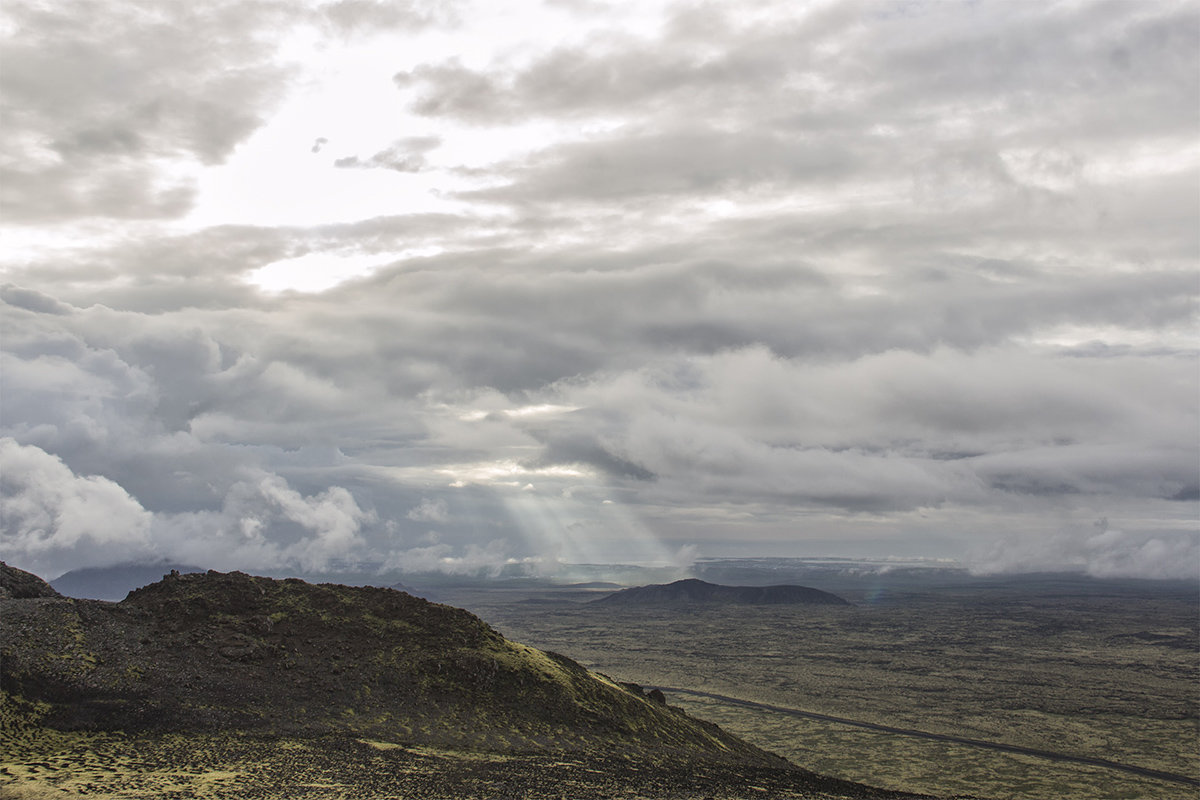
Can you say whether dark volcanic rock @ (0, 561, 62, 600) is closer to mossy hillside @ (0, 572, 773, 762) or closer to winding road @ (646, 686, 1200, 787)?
mossy hillside @ (0, 572, 773, 762)

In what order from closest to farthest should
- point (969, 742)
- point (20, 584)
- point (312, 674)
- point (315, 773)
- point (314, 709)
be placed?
point (315, 773)
point (314, 709)
point (312, 674)
point (20, 584)
point (969, 742)

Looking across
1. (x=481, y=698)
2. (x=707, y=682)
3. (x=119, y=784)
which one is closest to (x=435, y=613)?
(x=481, y=698)

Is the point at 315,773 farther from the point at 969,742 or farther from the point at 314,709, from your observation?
the point at 969,742

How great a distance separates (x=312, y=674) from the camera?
247 ft

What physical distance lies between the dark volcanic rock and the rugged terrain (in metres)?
0.33

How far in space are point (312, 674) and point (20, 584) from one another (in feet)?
126

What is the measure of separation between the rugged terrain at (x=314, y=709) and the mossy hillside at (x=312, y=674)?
0.20 m

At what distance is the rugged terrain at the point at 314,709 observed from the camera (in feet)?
180

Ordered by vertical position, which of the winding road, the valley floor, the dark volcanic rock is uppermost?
the dark volcanic rock

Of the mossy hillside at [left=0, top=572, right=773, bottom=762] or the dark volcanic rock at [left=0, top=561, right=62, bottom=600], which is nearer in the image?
the mossy hillside at [left=0, top=572, right=773, bottom=762]

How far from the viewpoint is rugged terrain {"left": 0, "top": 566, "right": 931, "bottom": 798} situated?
5494cm

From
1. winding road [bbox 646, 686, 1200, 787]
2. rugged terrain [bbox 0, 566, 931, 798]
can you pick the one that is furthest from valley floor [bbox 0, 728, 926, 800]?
winding road [bbox 646, 686, 1200, 787]

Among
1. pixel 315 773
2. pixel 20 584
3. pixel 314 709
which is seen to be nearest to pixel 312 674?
pixel 314 709

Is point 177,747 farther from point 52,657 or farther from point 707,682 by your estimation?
point 707,682
